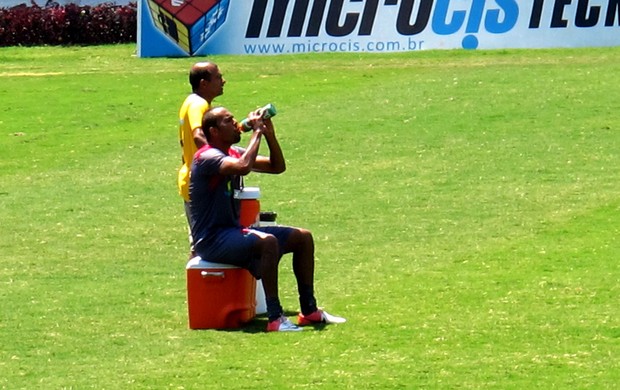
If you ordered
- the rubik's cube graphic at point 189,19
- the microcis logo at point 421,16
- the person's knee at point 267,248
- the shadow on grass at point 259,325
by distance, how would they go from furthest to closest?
the rubik's cube graphic at point 189,19 < the microcis logo at point 421,16 < the shadow on grass at point 259,325 < the person's knee at point 267,248

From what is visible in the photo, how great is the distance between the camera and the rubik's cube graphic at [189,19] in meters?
28.0

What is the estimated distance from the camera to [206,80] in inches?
385

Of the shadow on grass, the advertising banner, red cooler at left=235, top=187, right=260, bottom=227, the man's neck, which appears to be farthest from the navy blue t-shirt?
the advertising banner

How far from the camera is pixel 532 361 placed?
791 cm

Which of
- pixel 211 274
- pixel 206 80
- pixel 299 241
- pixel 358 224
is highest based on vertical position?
pixel 206 80

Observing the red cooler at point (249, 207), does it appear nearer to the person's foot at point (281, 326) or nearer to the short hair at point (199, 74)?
the short hair at point (199, 74)

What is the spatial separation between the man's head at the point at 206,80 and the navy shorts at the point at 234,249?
126 centimetres

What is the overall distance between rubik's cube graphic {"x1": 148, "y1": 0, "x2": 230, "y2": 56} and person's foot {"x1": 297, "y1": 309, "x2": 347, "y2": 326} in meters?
19.4

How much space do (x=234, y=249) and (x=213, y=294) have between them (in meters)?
0.35

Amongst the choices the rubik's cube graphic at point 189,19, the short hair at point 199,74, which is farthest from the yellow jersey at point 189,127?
the rubik's cube graphic at point 189,19

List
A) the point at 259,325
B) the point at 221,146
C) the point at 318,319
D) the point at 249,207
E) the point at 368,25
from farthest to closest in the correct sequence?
1. the point at 368,25
2. the point at 249,207
3. the point at 259,325
4. the point at 221,146
5. the point at 318,319

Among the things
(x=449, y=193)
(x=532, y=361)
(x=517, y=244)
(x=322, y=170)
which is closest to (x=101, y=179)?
(x=322, y=170)

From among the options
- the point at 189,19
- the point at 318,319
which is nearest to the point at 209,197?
the point at 318,319

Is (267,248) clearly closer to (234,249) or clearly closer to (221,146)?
(234,249)
